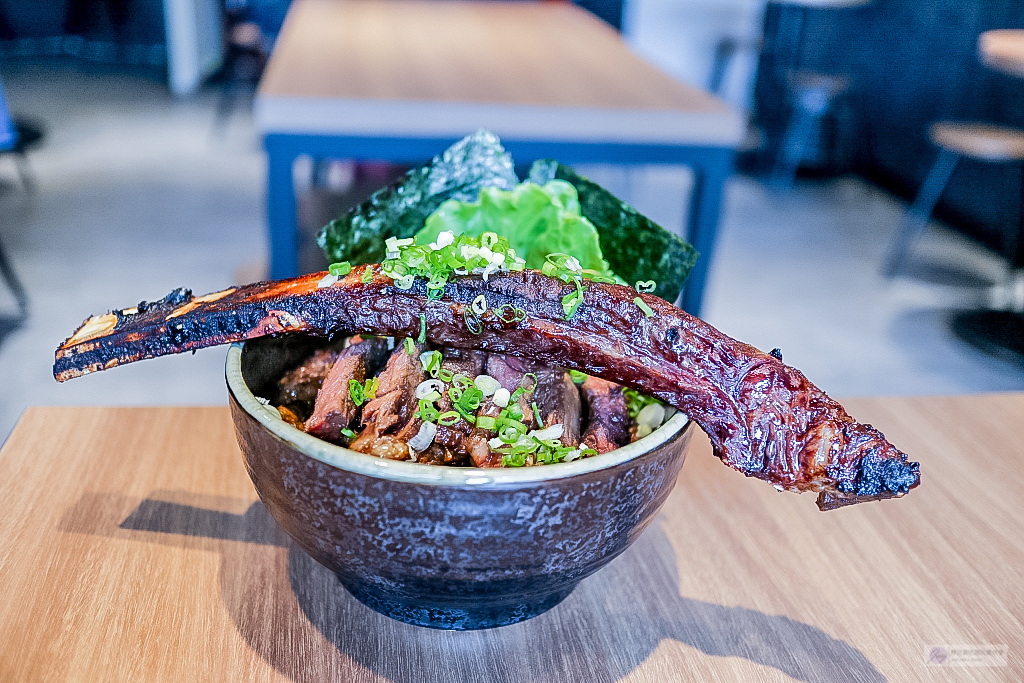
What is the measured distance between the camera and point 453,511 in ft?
1.91

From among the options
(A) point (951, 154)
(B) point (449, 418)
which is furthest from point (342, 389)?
(A) point (951, 154)

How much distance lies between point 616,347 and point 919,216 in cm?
420

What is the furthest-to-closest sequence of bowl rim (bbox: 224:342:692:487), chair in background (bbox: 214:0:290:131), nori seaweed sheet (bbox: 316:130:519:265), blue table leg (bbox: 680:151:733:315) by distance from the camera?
chair in background (bbox: 214:0:290:131) < blue table leg (bbox: 680:151:733:315) < nori seaweed sheet (bbox: 316:130:519:265) < bowl rim (bbox: 224:342:692:487)

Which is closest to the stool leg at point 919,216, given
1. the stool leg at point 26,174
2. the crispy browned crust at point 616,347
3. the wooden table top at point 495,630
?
the wooden table top at point 495,630

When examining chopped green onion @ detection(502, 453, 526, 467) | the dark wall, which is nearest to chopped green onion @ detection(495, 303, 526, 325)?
chopped green onion @ detection(502, 453, 526, 467)

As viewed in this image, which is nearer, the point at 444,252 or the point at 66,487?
the point at 444,252

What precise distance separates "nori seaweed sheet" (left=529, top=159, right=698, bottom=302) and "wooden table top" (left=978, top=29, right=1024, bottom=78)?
234cm

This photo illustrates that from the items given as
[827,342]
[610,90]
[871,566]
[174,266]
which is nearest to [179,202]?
[174,266]

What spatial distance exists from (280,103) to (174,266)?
1.82m

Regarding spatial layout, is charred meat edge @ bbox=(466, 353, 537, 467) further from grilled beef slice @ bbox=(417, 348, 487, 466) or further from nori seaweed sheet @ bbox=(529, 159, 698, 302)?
nori seaweed sheet @ bbox=(529, 159, 698, 302)

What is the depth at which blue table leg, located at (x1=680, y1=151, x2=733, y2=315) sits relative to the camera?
6.95ft

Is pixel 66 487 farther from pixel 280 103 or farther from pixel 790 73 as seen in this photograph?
pixel 790 73

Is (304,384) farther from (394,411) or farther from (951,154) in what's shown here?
(951,154)

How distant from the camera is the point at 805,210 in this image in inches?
189
